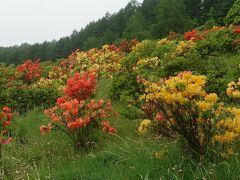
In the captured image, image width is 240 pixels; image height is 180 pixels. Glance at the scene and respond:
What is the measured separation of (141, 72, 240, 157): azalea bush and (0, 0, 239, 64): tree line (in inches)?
1096

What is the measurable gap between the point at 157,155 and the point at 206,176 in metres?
0.88

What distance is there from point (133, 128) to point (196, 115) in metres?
3.13

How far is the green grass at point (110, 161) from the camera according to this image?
4711mm

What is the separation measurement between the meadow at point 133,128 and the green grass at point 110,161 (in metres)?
0.01

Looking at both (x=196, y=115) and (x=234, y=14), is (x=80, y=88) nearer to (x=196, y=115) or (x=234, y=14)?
(x=196, y=115)

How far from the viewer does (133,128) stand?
25.9ft

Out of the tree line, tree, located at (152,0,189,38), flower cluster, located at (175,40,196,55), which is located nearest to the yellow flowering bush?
flower cluster, located at (175,40,196,55)

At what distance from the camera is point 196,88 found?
4.79 metres

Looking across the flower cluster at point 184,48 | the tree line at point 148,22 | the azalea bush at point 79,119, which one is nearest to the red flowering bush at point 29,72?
the flower cluster at point 184,48

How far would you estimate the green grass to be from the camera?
15.5 ft

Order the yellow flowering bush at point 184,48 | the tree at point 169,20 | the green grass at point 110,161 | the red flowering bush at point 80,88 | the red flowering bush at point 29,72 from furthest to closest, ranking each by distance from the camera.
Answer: the tree at point 169,20
the red flowering bush at point 29,72
the yellow flowering bush at point 184,48
the red flowering bush at point 80,88
the green grass at point 110,161

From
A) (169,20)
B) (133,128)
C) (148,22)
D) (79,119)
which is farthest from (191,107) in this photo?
(148,22)

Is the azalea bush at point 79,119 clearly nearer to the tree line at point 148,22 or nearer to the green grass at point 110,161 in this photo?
the green grass at point 110,161

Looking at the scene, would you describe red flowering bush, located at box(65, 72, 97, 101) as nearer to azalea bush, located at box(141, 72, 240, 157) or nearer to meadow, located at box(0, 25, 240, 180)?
meadow, located at box(0, 25, 240, 180)
